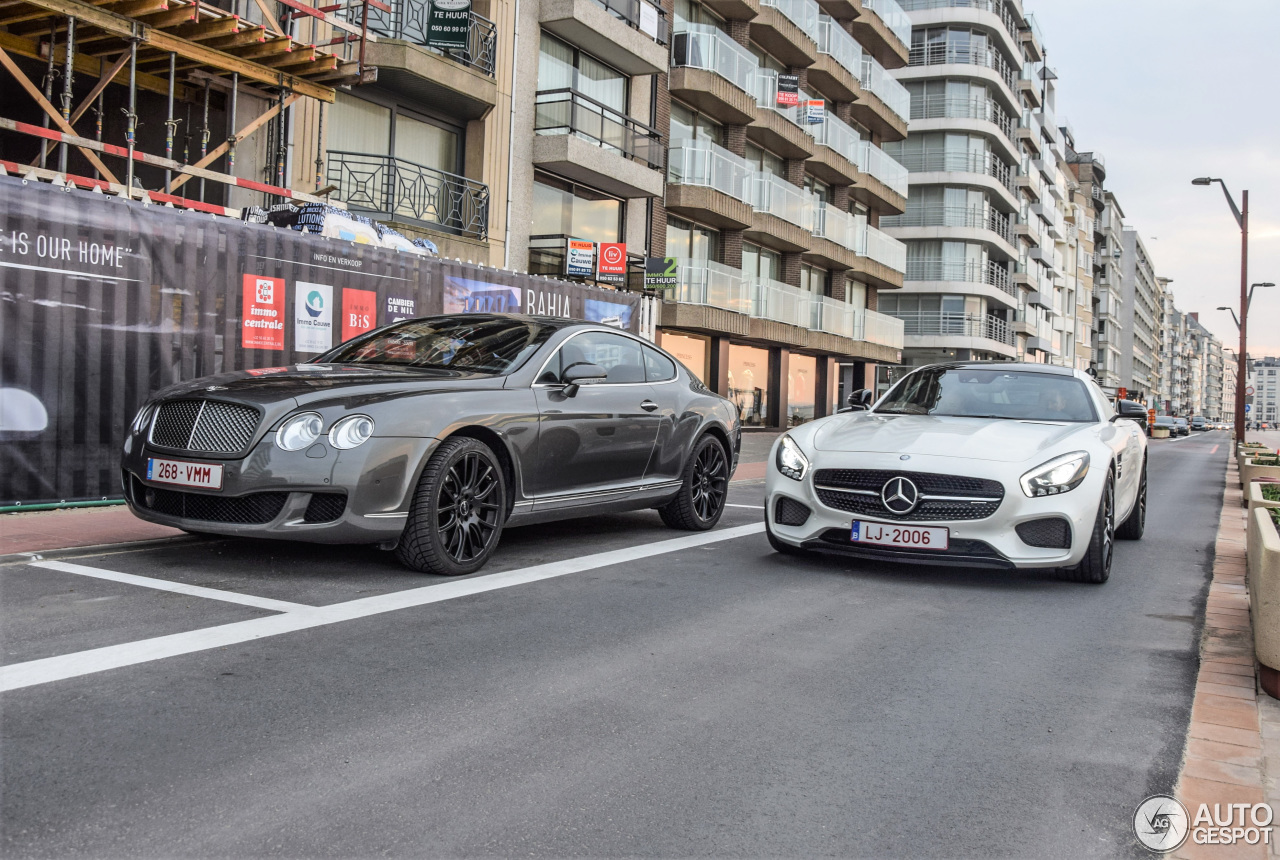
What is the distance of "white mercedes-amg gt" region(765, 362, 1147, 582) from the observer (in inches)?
240

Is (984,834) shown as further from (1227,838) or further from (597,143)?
(597,143)

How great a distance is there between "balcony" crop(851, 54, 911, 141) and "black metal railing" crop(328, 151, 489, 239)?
2130 centimetres

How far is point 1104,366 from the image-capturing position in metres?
99.2

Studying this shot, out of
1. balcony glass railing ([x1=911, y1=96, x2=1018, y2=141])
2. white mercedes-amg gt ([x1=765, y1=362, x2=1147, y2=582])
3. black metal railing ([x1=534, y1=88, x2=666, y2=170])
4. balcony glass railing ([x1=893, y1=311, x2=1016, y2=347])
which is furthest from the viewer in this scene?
balcony glass railing ([x1=893, y1=311, x2=1016, y2=347])

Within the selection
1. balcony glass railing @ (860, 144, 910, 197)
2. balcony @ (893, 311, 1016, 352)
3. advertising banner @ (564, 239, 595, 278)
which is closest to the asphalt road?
advertising banner @ (564, 239, 595, 278)

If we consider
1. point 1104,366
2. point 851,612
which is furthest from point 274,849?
point 1104,366

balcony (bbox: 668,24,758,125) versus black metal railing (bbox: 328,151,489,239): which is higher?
balcony (bbox: 668,24,758,125)

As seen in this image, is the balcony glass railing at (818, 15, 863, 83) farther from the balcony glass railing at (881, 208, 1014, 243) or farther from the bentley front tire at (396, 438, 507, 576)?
the bentley front tire at (396, 438, 507, 576)

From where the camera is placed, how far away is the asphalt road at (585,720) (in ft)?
8.74

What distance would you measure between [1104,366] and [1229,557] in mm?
99199

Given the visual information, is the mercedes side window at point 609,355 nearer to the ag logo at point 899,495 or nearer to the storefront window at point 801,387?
the ag logo at point 899,495

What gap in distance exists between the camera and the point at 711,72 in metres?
26.1

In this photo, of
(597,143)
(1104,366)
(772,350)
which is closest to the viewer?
(597,143)

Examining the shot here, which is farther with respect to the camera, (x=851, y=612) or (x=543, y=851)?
(x=851, y=612)
